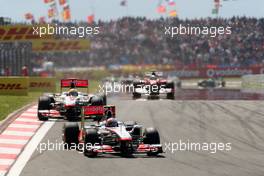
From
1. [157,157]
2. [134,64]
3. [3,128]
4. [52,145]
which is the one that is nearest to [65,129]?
[52,145]

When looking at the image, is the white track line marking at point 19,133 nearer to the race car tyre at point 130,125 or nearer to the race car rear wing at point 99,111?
the race car rear wing at point 99,111

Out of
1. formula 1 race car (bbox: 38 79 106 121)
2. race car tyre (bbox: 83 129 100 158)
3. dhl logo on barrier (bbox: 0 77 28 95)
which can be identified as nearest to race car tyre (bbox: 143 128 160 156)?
race car tyre (bbox: 83 129 100 158)

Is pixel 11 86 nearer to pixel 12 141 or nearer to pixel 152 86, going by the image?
pixel 152 86

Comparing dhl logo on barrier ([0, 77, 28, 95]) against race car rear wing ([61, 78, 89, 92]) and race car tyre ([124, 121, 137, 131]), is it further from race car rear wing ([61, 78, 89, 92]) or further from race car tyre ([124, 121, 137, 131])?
race car tyre ([124, 121, 137, 131])

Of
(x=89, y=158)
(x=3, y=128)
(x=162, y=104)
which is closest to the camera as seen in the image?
(x=89, y=158)

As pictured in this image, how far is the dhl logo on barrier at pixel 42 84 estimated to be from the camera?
29658 mm

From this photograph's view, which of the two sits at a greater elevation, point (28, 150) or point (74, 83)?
point (74, 83)

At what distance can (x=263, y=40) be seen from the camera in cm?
4875

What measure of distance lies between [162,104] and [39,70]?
91.2ft

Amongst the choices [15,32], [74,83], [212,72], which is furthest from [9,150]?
[212,72]

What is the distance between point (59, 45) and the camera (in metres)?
42.4

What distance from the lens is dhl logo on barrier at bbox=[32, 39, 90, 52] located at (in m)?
41.4

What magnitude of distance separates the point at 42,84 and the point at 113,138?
17.6 meters

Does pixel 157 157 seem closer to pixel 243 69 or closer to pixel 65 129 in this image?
pixel 65 129
